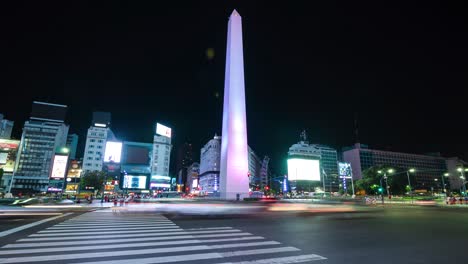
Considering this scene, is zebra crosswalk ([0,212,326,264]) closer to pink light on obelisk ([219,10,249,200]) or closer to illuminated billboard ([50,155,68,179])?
pink light on obelisk ([219,10,249,200])

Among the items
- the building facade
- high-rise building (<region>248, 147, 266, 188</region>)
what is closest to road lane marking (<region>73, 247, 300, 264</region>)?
high-rise building (<region>248, 147, 266, 188</region>)

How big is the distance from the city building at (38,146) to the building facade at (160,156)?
42.2m

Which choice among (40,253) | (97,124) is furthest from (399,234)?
(97,124)

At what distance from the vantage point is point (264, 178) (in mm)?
187375

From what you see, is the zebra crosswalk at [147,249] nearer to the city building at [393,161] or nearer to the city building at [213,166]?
the city building at [213,166]

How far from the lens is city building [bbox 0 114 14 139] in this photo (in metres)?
118

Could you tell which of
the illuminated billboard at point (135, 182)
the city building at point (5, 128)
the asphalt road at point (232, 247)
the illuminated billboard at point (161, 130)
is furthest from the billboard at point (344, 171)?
the city building at point (5, 128)

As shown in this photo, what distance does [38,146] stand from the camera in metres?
99.9

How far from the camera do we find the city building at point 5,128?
117756 millimetres

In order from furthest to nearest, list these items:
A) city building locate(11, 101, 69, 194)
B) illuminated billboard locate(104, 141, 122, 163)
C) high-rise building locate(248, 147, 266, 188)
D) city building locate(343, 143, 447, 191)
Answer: high-rise building locate(248, 147, 266, 188)
city building locate(343, 143, 447, 191)
city building locate(11, 101, 69, 194)
illuminated billboard locate(104, 141, 122, 163)

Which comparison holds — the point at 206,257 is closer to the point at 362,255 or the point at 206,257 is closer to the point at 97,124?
the point at 362,255

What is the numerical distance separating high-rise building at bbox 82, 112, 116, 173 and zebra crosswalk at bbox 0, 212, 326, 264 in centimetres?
10554

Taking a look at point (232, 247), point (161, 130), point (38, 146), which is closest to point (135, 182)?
point (161, 130)

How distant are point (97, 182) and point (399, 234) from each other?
71662 mm
